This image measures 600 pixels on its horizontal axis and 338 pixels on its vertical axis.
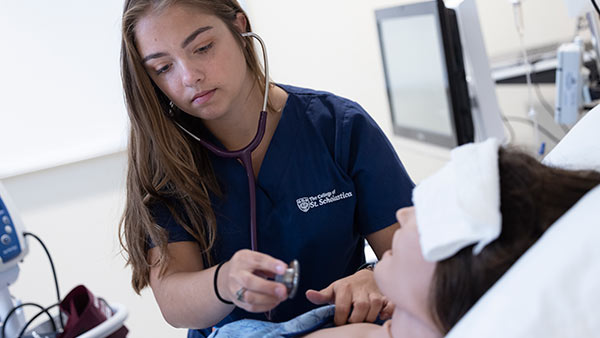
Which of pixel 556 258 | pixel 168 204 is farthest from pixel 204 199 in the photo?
pixel 556 258

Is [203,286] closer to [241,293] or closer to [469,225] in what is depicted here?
[241,293]

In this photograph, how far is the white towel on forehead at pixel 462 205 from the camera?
2.07 feet

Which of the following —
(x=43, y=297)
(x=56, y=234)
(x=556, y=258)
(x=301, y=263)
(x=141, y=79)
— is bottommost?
(x=43, y=297)

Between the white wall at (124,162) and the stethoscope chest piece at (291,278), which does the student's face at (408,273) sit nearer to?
the stethoscope chest piece at (291,278)

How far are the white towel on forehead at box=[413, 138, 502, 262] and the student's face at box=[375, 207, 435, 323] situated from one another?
0.05 meters

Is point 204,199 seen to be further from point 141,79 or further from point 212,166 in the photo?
point 141,79

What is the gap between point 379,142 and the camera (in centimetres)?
117

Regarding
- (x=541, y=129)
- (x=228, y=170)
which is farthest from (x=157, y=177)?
(x=541, y=129)

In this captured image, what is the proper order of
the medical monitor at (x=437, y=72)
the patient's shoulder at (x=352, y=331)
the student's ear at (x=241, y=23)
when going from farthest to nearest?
the medical monitor at (x=437, y=72) → the student's ear at (x=241, y=23) → the patient's shoulder at (x=352, y=331)

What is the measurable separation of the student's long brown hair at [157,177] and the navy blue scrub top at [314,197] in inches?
1.2

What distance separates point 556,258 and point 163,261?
2.28 ft

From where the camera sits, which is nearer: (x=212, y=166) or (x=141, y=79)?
(x=141, y=79)

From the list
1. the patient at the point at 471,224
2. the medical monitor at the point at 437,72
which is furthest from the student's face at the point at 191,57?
the medical monitor at the point at 437,72

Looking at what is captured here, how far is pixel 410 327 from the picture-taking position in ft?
2.60
